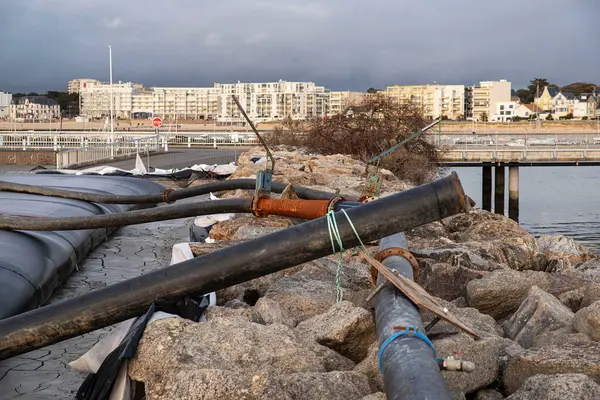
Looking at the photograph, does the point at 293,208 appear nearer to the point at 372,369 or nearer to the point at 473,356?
the point at 372,369

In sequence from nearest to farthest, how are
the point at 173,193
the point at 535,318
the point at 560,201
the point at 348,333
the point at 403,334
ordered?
the point at 403,334, the point at 348,333, the point at 535,318, the point at 173,193, the point at 560,201

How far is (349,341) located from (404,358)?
1386 mm

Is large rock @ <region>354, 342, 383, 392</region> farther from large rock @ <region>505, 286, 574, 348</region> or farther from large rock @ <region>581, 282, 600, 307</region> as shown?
large rock @ <region>581, 282, 600, 307</region>

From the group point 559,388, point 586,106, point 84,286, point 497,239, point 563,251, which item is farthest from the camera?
point 586,106

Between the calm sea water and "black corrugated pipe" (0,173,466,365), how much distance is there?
22395 millimetres

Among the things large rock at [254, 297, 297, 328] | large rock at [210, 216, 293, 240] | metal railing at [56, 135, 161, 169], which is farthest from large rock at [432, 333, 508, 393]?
metal railing at [56, 135, 161, 169]

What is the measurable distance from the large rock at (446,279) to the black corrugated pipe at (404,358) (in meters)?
2.01

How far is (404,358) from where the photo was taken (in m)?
3.61

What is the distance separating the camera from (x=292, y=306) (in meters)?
5.98

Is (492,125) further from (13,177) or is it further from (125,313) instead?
(125,313)

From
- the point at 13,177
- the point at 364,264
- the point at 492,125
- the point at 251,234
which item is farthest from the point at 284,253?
the point at 492,125

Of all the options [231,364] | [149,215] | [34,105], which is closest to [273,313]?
[231,364]

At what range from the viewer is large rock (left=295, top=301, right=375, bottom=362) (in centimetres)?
493

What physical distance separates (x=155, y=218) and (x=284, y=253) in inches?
139
